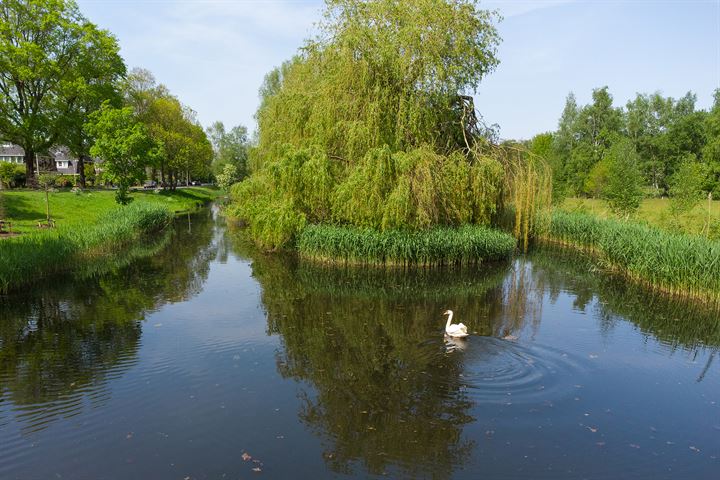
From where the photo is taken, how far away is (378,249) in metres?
23.3

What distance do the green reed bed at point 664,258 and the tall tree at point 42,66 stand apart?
4579 cm

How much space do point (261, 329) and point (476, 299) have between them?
855cm

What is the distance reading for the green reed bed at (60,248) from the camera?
Result: 60.7ft

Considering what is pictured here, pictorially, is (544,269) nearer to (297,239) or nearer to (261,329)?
Result: (297,239)

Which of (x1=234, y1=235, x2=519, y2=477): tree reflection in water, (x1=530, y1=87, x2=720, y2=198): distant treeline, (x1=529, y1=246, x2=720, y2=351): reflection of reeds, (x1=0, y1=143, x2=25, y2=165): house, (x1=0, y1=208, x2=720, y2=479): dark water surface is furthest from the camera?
(x1=0, y1=143, x2=25, y2=165): house

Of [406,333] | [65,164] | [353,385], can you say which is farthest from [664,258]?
[65,164]

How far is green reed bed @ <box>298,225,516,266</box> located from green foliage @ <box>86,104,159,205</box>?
2287 centimetres

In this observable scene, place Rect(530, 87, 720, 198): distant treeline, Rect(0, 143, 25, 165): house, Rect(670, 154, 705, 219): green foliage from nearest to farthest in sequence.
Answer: Rect(670, 154, 705, 219): green foliage → Rect(530, 87, 720, 198): distant treeline → Rect(0, 143, 25, 165): house

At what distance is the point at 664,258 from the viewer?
61.3 ft

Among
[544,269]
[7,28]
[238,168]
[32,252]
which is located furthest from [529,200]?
[238,168]

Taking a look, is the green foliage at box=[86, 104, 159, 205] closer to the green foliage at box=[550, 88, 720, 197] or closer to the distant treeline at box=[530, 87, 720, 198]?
the distant treeline at box=[530, 87, 720, 198]

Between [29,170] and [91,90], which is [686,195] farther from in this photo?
[29,170]

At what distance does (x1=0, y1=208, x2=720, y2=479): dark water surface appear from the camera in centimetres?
805

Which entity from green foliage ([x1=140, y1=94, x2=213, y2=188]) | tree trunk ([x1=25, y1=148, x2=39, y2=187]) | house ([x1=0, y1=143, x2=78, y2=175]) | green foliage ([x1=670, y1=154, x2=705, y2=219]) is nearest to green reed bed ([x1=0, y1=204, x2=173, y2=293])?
tree trunk ([x1=25, y1=148, x2=39, y2=187])
